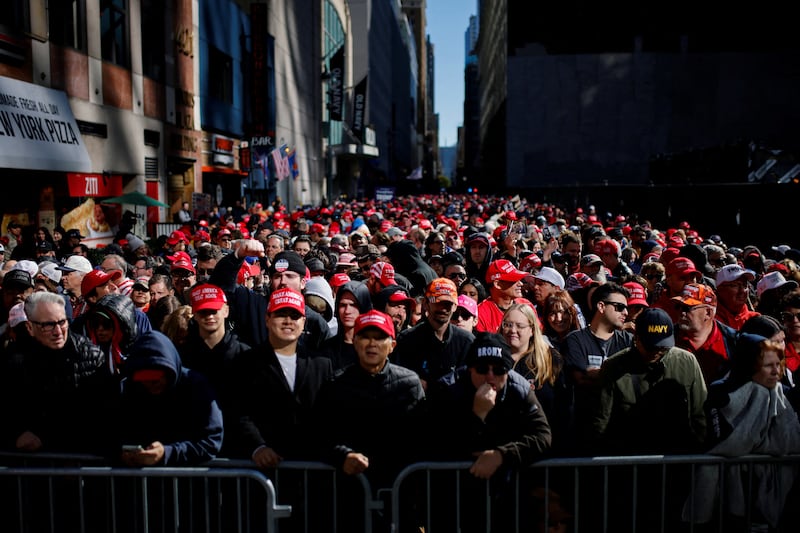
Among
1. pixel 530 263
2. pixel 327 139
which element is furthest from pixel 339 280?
pixel 327 139

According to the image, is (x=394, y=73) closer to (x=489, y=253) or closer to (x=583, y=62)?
(x=583, y=62)

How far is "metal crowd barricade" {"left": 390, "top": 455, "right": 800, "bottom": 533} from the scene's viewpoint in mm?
4633

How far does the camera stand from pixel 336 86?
196ft

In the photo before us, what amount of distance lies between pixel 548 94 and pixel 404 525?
5963 cm

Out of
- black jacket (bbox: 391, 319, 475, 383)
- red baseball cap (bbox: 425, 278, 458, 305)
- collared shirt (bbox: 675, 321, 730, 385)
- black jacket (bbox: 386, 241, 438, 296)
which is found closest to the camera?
black jacket (bbox: 391, 319, 475, 383)

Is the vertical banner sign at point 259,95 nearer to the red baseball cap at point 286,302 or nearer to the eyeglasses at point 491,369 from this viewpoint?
the red baseball cap at point 286,302

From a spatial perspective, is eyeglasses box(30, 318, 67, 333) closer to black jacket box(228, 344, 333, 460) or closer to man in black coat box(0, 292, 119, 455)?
man in black coat box(0, 292, 119, 455)

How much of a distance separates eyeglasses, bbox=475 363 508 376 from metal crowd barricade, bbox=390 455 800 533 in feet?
1.83

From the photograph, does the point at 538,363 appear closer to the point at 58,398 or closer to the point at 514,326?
the point at 514,326

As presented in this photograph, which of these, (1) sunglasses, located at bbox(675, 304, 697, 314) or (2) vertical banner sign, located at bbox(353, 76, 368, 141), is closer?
(1) sunglasses, located at bbox(675, 304, 697, 314)

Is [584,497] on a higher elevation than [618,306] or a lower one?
lower

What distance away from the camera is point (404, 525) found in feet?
15.1

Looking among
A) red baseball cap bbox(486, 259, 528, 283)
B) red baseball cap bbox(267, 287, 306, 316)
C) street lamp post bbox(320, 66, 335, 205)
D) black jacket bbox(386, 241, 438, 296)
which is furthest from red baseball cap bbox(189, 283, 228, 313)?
street lamp post bbox(320, 66, 335, 205)

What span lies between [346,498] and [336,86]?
57.5 metres
